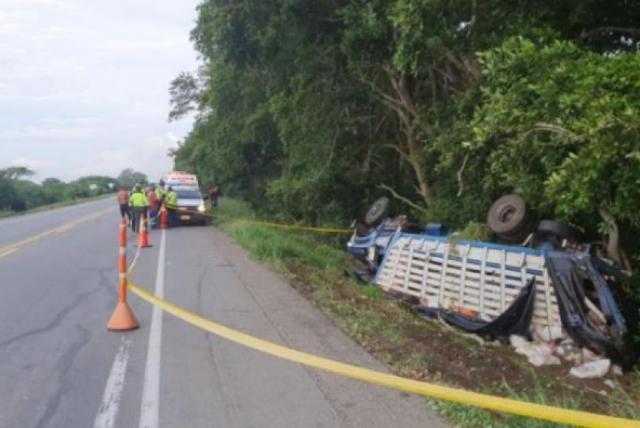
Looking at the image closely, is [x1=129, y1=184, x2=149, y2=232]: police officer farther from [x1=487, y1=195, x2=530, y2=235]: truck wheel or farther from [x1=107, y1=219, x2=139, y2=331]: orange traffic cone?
[x1=107, y1=219, x2=139, y2=331]: orange traffic cone

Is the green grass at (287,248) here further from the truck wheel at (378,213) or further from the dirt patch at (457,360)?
the dirt patch at (457,360)

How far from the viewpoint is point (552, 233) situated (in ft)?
33.5

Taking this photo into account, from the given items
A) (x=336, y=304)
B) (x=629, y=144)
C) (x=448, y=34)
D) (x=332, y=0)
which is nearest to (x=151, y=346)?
(x=336, y=304)

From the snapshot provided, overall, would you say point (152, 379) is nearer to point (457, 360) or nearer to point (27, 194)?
point (457, 360)

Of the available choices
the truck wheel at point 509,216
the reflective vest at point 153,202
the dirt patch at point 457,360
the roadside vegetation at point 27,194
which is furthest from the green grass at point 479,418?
the roadside vegetation at point 27,194

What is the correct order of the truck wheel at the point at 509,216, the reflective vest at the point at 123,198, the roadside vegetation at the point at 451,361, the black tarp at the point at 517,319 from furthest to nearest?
1. the reflective vest at the point at 123,198
2. the truck wheel at the point at 509,216
3. the black tarp at the point at 517,319
4. the roadside vegetation at the point at 451,361

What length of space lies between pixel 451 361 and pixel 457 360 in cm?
22

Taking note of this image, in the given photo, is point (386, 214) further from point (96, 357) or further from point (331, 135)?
point (96, 357)

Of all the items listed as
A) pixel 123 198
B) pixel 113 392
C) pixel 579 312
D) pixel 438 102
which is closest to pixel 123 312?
pixel 113 392

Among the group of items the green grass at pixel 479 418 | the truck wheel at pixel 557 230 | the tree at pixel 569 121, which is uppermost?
the tree at pixel 569 121

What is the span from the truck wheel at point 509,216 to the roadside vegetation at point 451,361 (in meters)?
2.07

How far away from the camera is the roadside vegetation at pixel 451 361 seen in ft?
18.7

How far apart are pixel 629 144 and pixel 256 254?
1066 cm

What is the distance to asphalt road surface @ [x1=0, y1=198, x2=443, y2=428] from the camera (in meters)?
4.96
